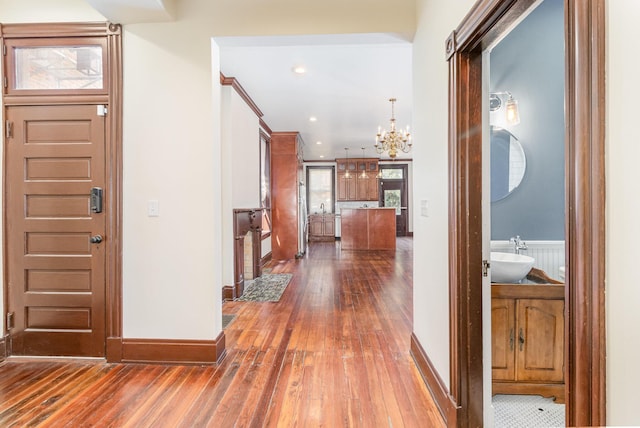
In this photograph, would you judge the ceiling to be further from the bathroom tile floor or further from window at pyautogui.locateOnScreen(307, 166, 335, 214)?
window at pyautogui.locateOnScreen(307, 166, 335, 214)

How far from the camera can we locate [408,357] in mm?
2279

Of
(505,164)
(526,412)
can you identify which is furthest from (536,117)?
(526,412)

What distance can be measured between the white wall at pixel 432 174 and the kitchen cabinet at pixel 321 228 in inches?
308

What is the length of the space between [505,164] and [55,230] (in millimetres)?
3479

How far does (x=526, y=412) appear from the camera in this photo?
1.77 meters

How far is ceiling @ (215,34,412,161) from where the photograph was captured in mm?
2342

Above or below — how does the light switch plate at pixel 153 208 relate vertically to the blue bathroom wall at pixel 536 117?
below

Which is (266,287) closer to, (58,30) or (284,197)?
(284,197)

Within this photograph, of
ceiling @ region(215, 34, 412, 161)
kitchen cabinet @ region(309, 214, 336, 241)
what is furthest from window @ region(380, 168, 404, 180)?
ceiling @ region(215, 34, 412, 161)

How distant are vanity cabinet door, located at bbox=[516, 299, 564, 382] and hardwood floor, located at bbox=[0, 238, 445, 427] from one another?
0.64m

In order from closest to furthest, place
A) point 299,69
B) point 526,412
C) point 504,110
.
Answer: point 526,412 → point 504,110 → point 299,69

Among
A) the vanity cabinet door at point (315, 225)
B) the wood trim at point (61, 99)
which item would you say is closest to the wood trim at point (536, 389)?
the wood trim at point (61, 99)

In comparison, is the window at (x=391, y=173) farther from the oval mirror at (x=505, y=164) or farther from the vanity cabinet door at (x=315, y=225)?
the oval mirror at (x=505, y=164)

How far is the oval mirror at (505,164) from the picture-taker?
95.4 inches
